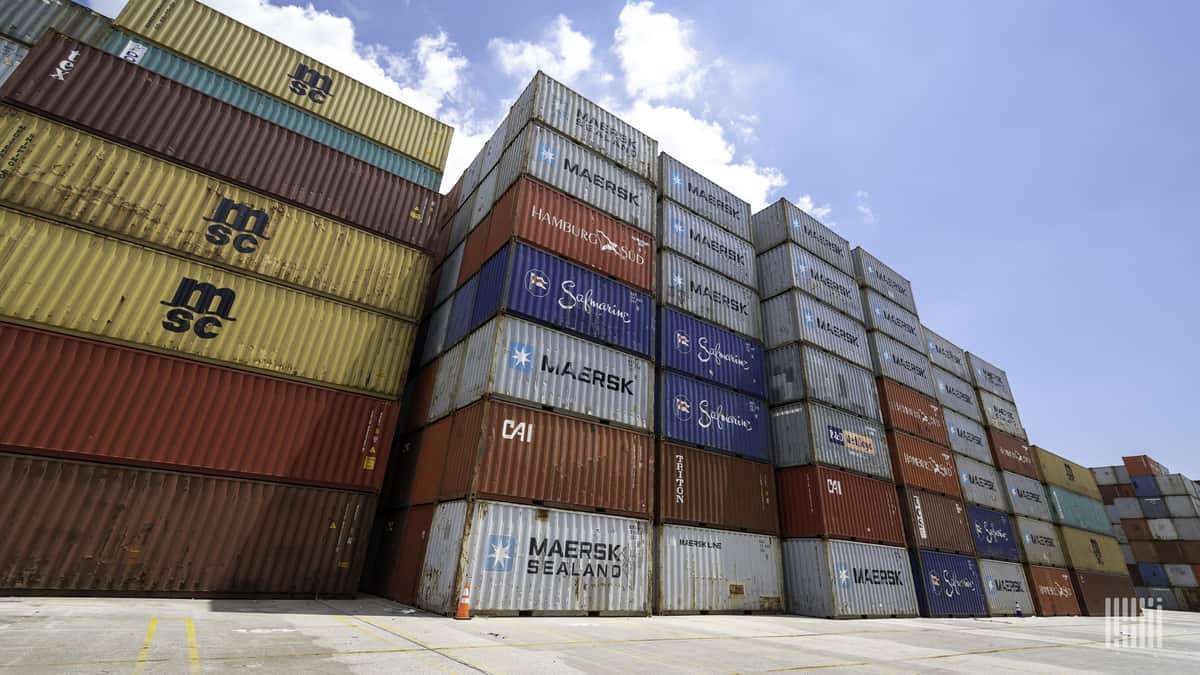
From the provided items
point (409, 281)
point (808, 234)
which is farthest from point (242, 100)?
point (808, 234)

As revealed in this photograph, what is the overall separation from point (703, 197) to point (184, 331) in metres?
19.6

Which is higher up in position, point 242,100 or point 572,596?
point 242,100

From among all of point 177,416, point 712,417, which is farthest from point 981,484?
point 177,416

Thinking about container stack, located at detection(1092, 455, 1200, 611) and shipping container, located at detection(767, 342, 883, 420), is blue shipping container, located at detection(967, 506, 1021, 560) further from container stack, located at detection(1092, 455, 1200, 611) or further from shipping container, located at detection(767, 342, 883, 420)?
container stack, located at detection(1092, 455, 1200, 611)

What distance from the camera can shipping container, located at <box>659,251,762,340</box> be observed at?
19.2m

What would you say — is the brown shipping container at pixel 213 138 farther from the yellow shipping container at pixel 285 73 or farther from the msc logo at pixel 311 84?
the msc logo at pixel 311 84

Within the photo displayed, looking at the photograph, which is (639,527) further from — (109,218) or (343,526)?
(109,218)

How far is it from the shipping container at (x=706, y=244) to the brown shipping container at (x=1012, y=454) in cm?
2155

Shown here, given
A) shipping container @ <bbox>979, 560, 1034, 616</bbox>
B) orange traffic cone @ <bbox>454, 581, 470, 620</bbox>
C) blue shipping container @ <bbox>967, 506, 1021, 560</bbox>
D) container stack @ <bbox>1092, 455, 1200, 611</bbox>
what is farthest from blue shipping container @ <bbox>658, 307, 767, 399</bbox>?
container stack @ <bbox>1092, 455, 1200, 611</bbox>

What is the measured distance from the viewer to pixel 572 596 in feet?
39.3

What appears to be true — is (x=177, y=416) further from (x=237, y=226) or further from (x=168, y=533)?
(x=237, y=226)

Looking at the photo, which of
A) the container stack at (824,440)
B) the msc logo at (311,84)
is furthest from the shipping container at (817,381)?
the msc logo at (311,84)

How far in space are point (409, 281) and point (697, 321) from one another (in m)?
10.7

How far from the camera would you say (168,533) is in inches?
432
